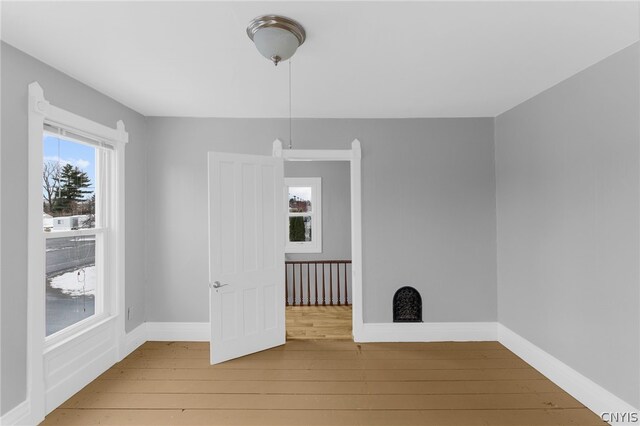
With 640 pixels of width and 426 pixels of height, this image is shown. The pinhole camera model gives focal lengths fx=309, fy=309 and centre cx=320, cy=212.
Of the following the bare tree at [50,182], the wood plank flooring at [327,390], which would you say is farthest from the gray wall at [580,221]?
the bare tree at [50,182]

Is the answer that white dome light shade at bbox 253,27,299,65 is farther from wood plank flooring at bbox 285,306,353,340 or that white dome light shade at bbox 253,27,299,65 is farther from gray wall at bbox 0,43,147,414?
wood plank flooring at bbox 285,306,353,340

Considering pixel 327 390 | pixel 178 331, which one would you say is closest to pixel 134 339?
pixel 178 331

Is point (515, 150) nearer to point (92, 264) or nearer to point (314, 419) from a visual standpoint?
point (314, 419)

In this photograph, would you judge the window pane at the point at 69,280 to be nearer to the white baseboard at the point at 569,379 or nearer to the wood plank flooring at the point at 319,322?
the wood plank flooring at the point at 319,322

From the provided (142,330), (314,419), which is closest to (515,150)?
(314,419)

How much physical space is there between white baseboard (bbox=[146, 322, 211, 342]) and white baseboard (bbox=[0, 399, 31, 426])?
4.92ft

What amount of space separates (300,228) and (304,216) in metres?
0.25

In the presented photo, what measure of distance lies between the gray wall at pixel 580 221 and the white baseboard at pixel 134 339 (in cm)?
418

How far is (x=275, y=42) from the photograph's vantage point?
1.83 meters

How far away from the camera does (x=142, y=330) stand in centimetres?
357

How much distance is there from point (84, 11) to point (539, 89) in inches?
139

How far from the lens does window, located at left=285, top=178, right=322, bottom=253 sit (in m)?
5.97

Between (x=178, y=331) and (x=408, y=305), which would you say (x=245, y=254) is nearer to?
(x=178, y=331)

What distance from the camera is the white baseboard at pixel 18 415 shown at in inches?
78.4
